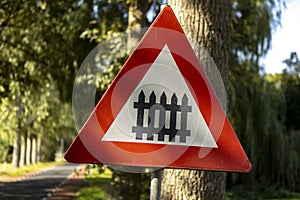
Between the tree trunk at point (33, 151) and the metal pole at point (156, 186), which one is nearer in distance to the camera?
the metal pole at point (156, 186)

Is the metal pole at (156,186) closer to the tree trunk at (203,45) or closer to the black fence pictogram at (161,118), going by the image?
the black fence pictogram at (161,118)

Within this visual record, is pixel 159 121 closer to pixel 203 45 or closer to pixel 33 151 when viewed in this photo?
pixel 203 45

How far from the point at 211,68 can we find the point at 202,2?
0.45 m

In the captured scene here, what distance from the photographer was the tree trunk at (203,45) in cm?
337

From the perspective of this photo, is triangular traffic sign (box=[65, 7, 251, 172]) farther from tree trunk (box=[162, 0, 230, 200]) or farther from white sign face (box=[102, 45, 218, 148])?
tree trunk (box=[162, 0, 230, 200])

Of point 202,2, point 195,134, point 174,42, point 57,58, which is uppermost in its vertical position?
point 57,58

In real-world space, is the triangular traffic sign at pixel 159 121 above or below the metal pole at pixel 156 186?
above

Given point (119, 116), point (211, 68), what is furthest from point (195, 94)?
point (211, 68)

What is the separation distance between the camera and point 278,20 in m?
13.7

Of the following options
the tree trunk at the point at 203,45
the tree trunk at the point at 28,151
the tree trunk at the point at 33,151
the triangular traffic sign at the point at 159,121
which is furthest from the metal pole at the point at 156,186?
the tree trunk at the point at 33,151

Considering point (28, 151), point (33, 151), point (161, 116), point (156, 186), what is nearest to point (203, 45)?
point (161, 116)

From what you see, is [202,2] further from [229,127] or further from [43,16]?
[43,16]

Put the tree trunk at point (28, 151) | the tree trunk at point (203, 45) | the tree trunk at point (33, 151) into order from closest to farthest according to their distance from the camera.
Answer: the tree trunk at point (203, 45)
the tree trunk at point (28, 151)
the tree trunk at point (33, 151)

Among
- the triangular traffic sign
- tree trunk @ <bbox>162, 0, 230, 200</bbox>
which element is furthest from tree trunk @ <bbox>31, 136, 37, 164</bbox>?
the triangular traffic sign
